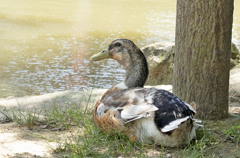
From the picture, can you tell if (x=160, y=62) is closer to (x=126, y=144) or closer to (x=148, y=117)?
(x=126, y=144)

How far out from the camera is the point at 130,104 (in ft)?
11.6

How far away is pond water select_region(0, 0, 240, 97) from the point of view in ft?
30.2

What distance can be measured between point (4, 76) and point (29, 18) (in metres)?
8.12

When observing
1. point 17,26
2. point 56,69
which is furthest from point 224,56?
point 17,26

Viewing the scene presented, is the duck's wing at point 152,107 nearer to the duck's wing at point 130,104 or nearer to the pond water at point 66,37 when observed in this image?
the duck's wing at point 130,104

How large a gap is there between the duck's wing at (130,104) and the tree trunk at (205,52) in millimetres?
959

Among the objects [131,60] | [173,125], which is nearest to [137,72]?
[131,60]

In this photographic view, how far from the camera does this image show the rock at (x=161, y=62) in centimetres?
883

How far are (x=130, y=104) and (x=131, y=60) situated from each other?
3.25ft

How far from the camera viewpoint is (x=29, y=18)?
1684 cm

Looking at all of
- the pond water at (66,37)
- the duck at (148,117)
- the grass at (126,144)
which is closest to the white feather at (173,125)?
the duck at (148,117)

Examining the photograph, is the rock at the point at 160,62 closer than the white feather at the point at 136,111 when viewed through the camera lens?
No

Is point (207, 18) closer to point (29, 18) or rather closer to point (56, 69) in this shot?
point (56, 69)

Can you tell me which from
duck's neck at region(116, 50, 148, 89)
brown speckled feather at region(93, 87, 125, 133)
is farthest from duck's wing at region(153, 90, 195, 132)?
duck's neck at region(116, 50, 148, 89)
